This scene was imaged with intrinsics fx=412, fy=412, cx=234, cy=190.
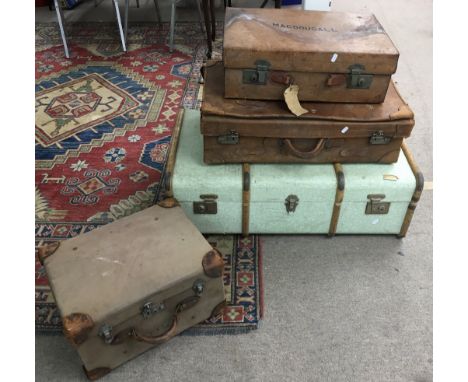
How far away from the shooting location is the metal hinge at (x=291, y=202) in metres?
1.76

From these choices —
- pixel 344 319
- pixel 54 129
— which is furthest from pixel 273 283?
pixel 54 129

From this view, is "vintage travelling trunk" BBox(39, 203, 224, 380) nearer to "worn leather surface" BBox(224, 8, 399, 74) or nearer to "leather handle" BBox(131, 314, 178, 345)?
"leather handle" BBox(131, 314, 178, 345)

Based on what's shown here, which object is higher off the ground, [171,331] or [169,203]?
[169,203]

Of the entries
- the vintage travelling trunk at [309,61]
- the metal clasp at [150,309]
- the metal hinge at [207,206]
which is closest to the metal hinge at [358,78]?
the vintage travelling trunk at [309,61]

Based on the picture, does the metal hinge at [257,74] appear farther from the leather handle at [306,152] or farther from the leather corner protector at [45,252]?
the leather corner protector at [45,252]

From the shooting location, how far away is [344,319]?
5.35 feet

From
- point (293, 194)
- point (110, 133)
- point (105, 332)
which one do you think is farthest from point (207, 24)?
point (105, 332)

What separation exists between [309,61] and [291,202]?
22.8 inches

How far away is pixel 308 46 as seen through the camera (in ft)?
5.40

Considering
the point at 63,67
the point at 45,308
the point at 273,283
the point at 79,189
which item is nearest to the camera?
the point at 45,308

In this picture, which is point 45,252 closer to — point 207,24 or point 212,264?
point 212,264

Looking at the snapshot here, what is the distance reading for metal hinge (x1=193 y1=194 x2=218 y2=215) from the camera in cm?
176

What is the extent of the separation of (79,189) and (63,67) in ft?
5.19

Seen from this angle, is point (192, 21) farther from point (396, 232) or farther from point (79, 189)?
point (396, 232)
